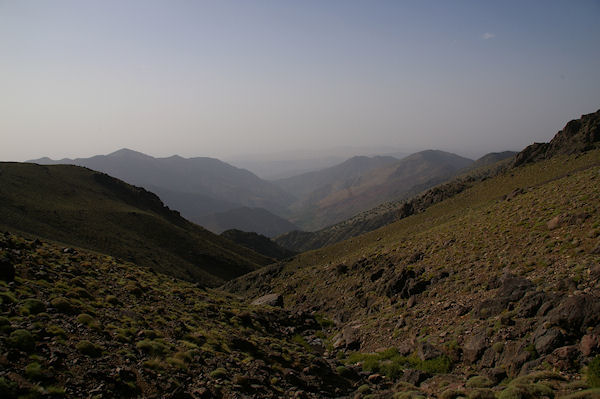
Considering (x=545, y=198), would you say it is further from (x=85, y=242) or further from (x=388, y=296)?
(x=85, y=242)

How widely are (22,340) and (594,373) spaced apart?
20.8 metres

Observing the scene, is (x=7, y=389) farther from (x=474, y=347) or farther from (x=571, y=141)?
(x=571, y=141)

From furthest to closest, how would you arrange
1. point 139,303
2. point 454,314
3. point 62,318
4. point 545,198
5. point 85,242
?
point 85,242
point 545,198
point 139,303
point 454,314
point 62,318

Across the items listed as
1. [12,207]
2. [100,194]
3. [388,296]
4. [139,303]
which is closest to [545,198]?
[388,296]

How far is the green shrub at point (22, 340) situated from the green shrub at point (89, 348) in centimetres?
165

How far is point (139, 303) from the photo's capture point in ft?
79.2

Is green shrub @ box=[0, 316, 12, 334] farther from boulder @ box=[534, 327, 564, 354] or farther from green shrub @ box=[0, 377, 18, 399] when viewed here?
boulder @ box=[534, 327, 564, 354]

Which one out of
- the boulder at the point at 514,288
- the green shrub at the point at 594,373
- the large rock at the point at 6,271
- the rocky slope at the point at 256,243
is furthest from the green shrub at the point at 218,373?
the rocky slope at the point at 256,243

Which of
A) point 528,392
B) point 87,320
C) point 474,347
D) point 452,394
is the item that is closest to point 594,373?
point 528,392

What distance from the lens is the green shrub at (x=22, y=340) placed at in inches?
479

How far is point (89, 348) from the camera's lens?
13.8 m

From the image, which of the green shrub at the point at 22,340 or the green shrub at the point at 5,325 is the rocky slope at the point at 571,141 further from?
the green shrub at the point at 5,325

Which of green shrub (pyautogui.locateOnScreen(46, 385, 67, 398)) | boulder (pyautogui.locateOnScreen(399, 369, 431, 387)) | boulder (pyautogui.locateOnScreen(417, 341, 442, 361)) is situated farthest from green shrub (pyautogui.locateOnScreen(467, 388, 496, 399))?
green shrub (pyautogui.locateOnScreen(46, 385, 67, 398))

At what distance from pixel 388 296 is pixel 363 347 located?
7046 millimetres
